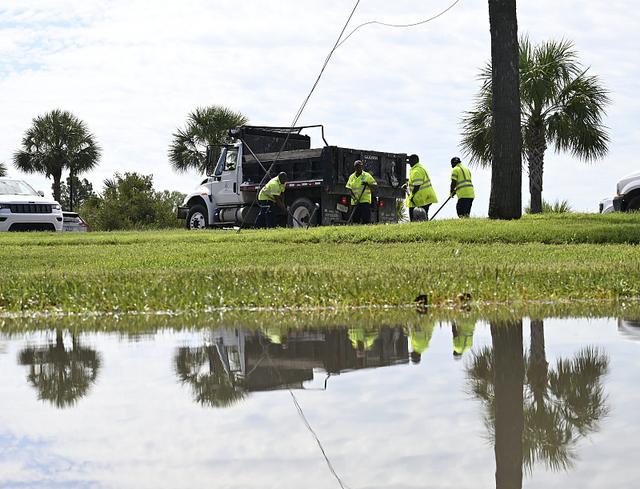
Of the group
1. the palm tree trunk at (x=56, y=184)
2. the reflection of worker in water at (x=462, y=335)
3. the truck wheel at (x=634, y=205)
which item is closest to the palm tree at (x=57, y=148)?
the palm tree trunk at (x=56, y=184)

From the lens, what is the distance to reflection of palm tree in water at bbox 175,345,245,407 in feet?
16.4

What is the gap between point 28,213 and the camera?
31828mm

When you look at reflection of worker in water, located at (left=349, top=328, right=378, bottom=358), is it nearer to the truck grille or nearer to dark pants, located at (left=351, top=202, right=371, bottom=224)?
dark pants, located at (left=351, top=202, right=371, bottom=224)

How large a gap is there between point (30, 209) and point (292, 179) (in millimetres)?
8136

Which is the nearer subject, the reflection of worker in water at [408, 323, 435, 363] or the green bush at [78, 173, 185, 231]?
the reflection of worker in water at [408, 323, 435, 363]

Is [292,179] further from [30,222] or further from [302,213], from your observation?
[30,222]

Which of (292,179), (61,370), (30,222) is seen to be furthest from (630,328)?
(30,222)

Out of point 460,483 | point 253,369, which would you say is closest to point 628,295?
point 253,369

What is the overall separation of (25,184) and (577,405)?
101 feet

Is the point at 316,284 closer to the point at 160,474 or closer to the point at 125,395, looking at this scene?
the point at 125,395

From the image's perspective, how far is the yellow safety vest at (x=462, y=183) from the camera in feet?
85.1

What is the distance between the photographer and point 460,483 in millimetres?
3537

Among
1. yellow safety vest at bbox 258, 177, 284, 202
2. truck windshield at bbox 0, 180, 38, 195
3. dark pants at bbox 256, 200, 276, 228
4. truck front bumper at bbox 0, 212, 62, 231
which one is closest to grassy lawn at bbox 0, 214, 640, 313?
yellow safety vest at bbox 258, 177, 284, 202

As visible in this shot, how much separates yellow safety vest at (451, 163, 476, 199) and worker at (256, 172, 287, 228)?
14.6 ft
